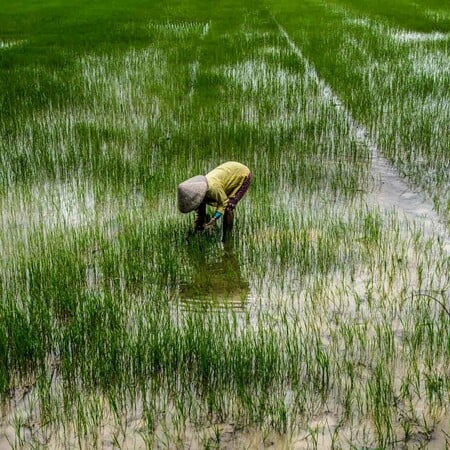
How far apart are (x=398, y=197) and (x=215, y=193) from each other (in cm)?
179

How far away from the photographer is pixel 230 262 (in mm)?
4082

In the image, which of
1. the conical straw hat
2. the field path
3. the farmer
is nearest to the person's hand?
the farmer

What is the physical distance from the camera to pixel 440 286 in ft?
12.0

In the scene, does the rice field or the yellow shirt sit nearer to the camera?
the rice field

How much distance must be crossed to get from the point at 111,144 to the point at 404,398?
445 cm

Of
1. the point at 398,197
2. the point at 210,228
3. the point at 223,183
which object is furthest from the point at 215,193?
the point at 398,197

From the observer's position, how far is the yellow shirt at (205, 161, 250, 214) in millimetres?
4039

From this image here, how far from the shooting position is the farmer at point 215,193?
3.79m

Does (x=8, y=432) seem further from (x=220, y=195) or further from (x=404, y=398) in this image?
(x=220, y=195)

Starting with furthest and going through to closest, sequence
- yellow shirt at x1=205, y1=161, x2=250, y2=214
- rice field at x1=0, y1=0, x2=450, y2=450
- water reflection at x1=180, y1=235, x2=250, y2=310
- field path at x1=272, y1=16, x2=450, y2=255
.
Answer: field path at x1=272, y1=16, x2=450, y2=255, yellow shirt at x1=205, y1=161, x2=250, y2=214, water reflection at x1=180, y1=235, x2=250, y2=310, rice field at x1=0, y1=0, x2=450, y2=450

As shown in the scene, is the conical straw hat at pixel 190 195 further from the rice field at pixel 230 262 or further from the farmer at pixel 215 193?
the rice field at pixel 230 262

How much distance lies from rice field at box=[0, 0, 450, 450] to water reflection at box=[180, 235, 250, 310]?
2cm

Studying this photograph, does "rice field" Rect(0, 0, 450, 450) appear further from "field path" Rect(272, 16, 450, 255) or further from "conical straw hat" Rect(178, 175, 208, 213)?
"conical straw hat" Rect(178, 175, 208, 213)

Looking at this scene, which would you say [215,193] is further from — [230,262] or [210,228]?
[230,262]
